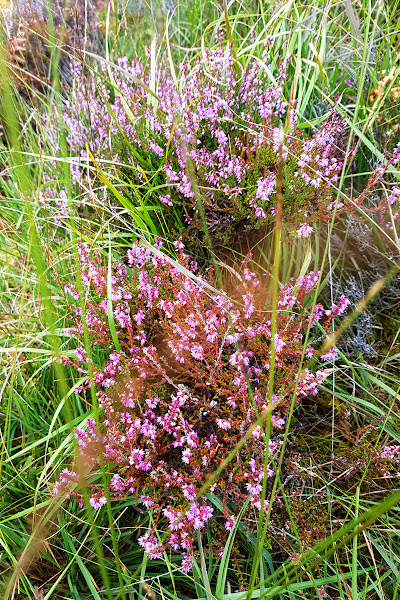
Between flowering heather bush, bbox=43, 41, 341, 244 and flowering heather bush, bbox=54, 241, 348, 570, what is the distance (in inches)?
16.1

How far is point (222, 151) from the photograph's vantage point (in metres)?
2.08

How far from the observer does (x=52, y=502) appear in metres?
1.64

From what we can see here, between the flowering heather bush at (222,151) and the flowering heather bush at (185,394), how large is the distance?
409mm

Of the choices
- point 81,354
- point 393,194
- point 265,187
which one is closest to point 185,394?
point 81,354

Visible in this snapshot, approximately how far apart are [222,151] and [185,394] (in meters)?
1.26

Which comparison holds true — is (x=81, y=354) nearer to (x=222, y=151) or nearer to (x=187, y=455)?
(x=187, y=455)

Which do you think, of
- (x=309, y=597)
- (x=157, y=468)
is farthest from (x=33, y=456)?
(x=309, y=597)

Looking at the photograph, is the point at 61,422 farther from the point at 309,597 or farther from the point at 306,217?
the point at 306,217

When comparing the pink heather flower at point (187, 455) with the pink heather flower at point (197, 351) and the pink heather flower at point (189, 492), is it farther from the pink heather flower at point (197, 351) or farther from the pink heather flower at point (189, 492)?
the pink heather flower at point (197, 351)

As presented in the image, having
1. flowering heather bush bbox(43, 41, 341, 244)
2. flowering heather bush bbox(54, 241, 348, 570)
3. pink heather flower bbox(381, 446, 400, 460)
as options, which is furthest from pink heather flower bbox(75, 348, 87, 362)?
pink heather flower bbox(381, 446, 400, 460)

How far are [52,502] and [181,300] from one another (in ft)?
3.24

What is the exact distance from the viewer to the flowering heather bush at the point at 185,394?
1.52 m

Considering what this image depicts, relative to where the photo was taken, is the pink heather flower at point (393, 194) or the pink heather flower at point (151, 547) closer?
the pink heather flower at point (151, 547)

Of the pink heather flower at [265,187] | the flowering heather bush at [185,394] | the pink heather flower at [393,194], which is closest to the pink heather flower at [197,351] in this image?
the flowering heather bush at [185,394]
